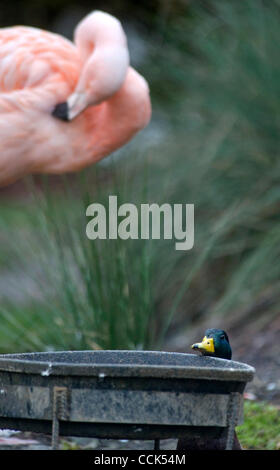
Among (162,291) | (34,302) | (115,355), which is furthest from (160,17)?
(115,355)

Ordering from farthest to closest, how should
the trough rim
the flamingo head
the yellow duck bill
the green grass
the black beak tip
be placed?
1. the black beak tip
2. the flamingo head
3. the green grass
4. the yellow duck bill
5. the trough rim

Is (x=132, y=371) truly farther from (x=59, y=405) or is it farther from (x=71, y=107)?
(x=71, y=107)

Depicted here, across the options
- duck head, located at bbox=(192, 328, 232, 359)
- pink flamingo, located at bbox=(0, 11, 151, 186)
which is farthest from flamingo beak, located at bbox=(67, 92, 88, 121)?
duck head, located at bbox=(192, 328, 232, 359)

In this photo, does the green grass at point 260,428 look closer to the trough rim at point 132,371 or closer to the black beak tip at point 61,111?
→ the trough rim at point 132,371

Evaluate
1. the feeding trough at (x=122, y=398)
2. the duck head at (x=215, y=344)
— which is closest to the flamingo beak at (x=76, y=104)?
the duck head at (x=215, y=344)

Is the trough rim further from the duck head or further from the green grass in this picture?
the green grass

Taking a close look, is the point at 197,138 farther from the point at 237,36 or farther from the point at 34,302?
the point at 34,302

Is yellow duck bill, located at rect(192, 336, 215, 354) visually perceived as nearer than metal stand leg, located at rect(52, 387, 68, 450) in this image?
No
